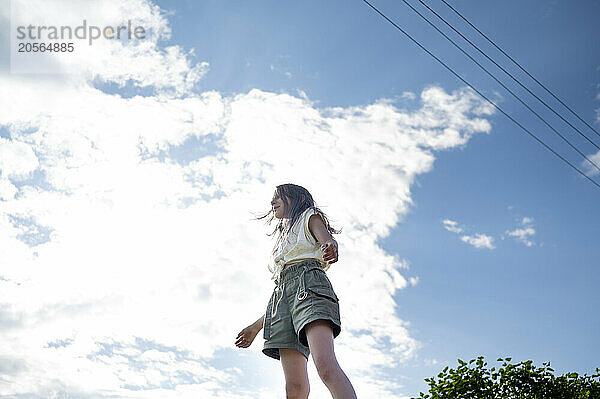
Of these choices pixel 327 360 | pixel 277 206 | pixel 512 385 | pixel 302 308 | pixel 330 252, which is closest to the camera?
pixel 327 360

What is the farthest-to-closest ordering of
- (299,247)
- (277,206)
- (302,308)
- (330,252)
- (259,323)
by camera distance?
(277,206) → (259,323) → (299,247) → (302,308) → (330,252)

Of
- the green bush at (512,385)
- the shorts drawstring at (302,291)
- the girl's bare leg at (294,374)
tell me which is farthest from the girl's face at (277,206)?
the green bush at (512,385)

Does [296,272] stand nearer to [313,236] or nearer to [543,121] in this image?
[313,236]

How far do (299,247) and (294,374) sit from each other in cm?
66

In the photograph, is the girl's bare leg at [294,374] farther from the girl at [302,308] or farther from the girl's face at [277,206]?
the girl's face at [277,206]

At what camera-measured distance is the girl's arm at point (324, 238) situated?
279cm

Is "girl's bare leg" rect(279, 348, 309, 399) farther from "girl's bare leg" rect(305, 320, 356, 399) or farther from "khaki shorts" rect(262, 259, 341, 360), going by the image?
"girl's bare leg" rect(305, 320, 356, 399)

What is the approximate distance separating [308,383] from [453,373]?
421cm

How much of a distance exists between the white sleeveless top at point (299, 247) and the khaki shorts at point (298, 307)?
4 centimetres

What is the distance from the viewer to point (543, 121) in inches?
313

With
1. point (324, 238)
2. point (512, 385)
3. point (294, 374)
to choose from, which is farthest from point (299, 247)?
point (512, 385)

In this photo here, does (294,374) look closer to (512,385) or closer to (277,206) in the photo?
(277,206)

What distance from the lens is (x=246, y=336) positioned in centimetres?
330

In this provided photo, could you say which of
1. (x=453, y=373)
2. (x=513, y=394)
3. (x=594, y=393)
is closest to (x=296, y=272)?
(x=453, y=373)
